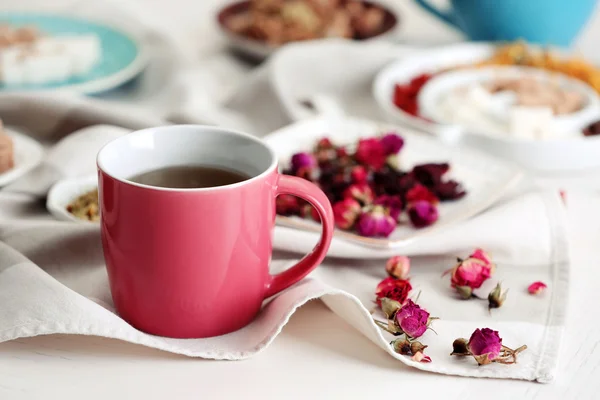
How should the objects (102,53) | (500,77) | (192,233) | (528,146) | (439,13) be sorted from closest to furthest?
(192,233) → (528,146) → (500,77) → (102,53) → (439,13)

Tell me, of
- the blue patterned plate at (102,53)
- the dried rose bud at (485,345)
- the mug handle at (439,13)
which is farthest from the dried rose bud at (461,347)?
the mug handle at (439,13)

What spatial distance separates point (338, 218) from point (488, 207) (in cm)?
14

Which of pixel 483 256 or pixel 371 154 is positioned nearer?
pixel 483 256

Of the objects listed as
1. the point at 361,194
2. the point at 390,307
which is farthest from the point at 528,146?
the point at 390,307

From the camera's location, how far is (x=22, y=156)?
0.77 metres

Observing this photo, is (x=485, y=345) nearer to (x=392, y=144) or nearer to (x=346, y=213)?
(x=346, y=213)

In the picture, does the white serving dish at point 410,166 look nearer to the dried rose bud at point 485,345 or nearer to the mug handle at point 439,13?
the dried rose bud at point 485,345

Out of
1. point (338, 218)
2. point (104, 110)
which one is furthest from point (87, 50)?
point (338, 218)

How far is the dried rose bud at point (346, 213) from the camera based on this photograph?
65cm

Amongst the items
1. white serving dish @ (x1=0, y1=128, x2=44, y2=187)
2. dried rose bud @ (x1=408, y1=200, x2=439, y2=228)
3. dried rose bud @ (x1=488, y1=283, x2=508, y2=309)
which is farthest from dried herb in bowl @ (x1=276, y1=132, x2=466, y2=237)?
white serving dish @ (x1=0, y1=128, x2=44, y2=187)

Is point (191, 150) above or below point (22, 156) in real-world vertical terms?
above

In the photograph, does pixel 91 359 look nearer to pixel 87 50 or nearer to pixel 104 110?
pixel 104 110

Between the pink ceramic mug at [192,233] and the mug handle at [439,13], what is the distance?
0.78 metres

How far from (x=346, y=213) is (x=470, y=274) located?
0.39 feet
